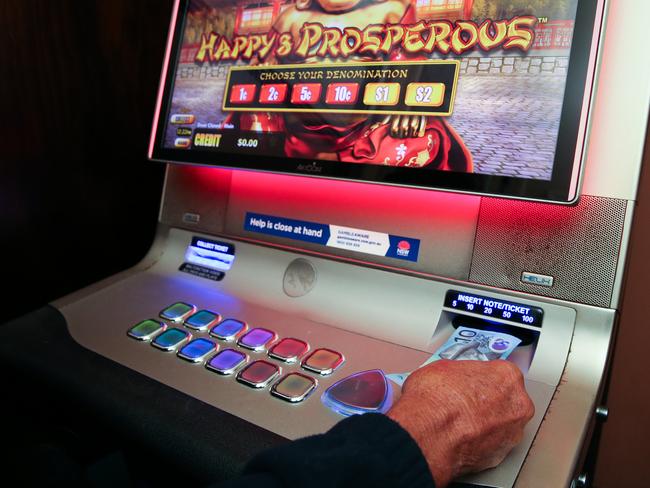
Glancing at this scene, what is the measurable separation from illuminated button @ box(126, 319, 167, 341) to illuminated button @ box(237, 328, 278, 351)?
0.58ft

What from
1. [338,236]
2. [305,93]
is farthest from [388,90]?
[338,236]

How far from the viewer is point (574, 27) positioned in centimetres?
87

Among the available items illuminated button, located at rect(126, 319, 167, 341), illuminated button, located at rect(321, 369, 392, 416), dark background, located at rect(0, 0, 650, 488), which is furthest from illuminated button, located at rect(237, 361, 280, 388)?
dark background, located at rect(0, 0, 650, 488)

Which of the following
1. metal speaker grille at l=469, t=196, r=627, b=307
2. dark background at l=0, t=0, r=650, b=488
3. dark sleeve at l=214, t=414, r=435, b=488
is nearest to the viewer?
dark sleeve at l=214, t=414, r=435, b=488

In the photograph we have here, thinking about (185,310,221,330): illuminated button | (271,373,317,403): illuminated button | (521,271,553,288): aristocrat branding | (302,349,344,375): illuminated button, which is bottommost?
(271,373,317,403): illuminated button

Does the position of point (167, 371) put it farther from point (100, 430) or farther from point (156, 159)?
point (156, 159)

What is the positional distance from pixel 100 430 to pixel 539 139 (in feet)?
2.90

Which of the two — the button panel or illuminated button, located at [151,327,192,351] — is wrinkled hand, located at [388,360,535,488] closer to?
the button panel

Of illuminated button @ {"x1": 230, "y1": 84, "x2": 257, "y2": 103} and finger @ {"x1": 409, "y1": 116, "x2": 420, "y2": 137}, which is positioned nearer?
finger @ {"x1": 409, "y1": 116, "x2": 420, "y2": 137}

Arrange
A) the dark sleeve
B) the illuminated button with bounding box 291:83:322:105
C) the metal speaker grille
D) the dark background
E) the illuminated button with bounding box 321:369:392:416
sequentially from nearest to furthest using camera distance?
the dark sleeve → the illuminated button with bounding box 321:369:392:416 → the metal speaker grille → the illuminated button with bounding box 291:83:322:105 → the dark background

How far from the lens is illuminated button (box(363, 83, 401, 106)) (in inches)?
40.2

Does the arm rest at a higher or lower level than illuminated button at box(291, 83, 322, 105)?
lower

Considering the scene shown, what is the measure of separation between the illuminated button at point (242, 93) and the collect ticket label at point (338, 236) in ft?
0.85

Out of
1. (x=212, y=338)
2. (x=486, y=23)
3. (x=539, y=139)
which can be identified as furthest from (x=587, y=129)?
(x=212, y=338)
